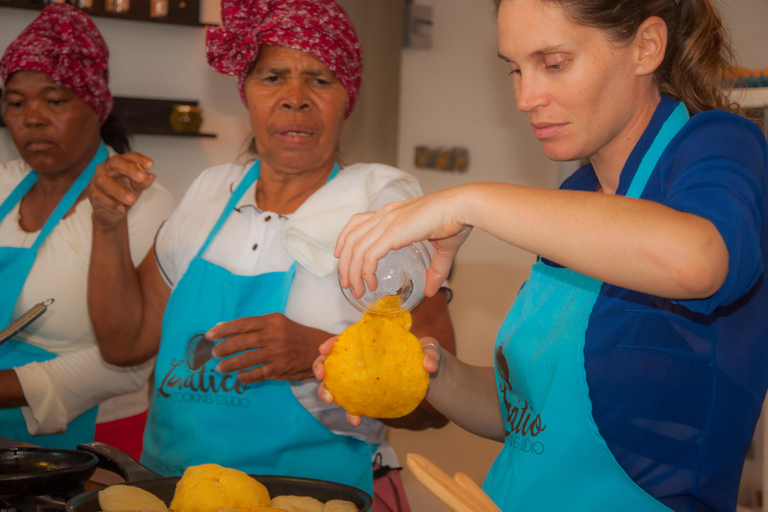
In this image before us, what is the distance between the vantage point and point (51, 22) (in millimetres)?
2008

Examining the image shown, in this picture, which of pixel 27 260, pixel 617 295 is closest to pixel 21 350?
pixel 27 260

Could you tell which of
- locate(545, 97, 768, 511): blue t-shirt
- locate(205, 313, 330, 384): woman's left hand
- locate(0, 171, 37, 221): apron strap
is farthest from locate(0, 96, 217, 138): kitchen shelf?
locate(545, 97, 768, 511): blue t-shirt

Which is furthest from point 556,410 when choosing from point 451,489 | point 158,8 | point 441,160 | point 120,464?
point 441,160

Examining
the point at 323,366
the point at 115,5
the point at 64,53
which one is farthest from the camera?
the point at 115,5

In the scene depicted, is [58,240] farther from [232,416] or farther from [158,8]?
[158,8]

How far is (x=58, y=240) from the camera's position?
2.00 metres

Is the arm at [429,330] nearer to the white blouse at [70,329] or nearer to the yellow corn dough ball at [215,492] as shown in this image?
the yellow corn dough ball at [215,492]

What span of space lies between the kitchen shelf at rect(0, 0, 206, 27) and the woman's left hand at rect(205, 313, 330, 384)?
2.03 meters

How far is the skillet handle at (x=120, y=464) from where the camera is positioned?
1.02 meters

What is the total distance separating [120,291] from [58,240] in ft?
1.35

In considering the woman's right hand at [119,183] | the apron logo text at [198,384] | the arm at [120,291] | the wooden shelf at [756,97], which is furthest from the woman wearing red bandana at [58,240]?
the wooden shelf at [756,97]

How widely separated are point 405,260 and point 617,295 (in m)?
0.30

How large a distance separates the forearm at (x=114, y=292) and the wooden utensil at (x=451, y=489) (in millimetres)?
1228

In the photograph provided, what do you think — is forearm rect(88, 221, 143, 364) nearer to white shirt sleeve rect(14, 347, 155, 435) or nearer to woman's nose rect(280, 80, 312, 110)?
white shirt sleeve rect(14, 347, 155, 435)
